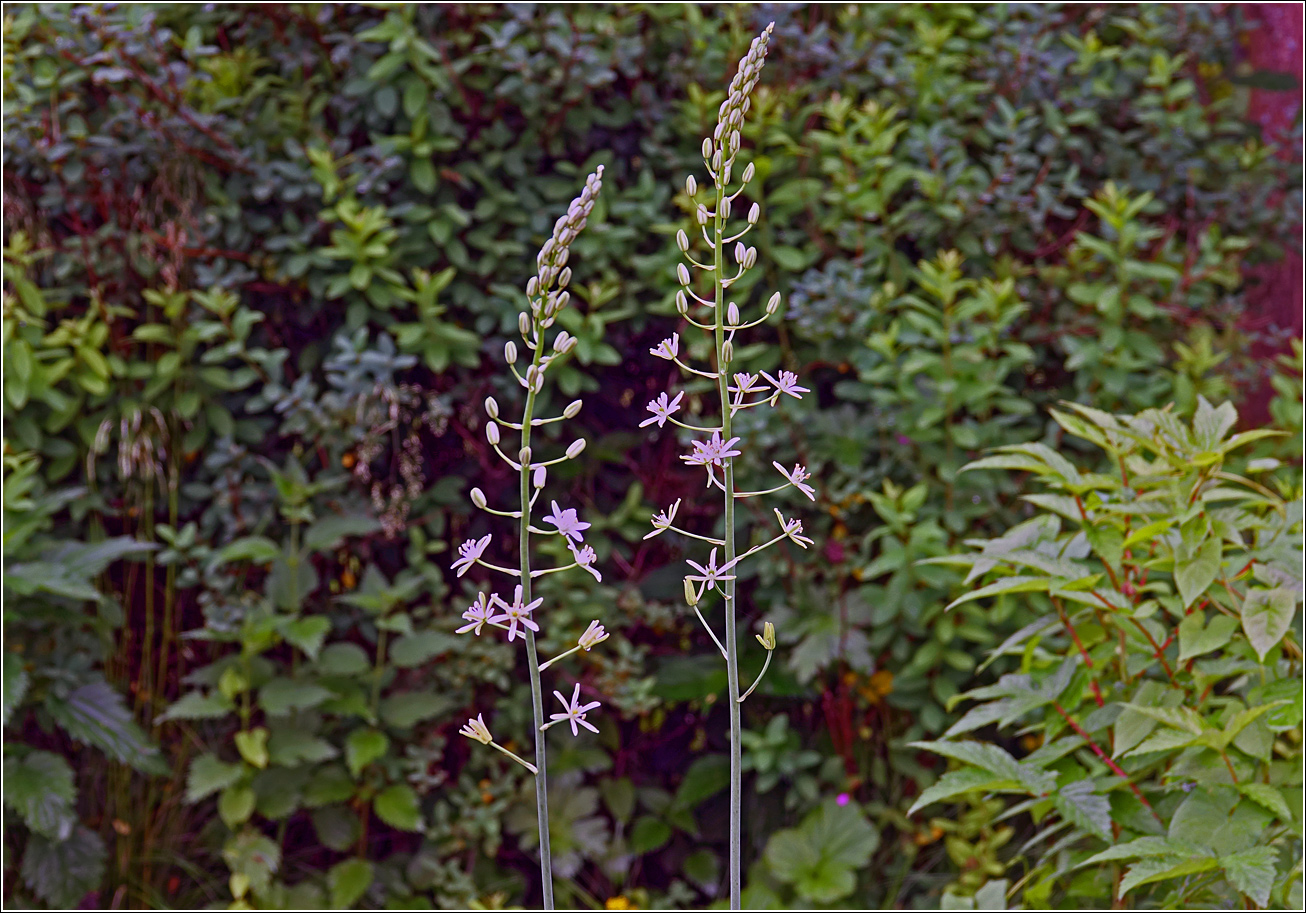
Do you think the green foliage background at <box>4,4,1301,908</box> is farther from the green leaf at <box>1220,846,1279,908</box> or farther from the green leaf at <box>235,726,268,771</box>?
the green leaf at <box>1220,846,1279,908</box>

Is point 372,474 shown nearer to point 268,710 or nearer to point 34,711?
point 268,710

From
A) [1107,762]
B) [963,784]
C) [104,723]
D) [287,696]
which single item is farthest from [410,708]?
[1107,762]

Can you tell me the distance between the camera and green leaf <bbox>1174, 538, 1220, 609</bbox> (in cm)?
125

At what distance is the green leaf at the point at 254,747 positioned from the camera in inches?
79.6

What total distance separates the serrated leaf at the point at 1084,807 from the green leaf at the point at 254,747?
4.87 ft

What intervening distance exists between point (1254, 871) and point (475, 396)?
5.56 feet

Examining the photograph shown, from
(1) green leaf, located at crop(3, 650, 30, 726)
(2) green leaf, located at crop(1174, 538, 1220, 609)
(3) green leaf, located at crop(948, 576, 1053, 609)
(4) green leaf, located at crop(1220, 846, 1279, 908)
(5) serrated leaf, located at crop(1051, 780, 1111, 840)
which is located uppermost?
(2) green leaf, located at crop(1174, 538, 1220, 609)

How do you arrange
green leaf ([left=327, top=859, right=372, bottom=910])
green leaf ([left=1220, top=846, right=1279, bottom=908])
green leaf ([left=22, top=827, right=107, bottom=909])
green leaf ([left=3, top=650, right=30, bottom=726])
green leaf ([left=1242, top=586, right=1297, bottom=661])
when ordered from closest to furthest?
1. green leaf ([left=1220, top=846, right=1279, bottom=908])
2. green leaf ([left=1242, top=586, right=1297, bottom=661])
3. green leaf ([left=3, top=650, right=30, bottom=726])
4. green leaf ([left=22, top=827, right=107, bottom=909])
5. green leaf ([left=327, top=859, right=372, bottom=910])

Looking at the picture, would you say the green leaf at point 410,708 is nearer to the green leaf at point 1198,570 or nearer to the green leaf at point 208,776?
the green leaf at point 208,776

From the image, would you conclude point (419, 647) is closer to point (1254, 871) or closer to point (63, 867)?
point (63, 867)

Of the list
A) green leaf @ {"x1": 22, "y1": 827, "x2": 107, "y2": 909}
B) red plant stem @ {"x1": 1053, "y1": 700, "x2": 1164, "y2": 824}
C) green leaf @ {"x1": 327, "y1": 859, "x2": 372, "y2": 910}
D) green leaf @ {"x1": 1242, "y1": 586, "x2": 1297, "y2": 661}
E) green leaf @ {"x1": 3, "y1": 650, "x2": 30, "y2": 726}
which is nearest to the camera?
green leaf @ {"x1": 1242, "y1": 586, "x2": 1297, "y2": 661}

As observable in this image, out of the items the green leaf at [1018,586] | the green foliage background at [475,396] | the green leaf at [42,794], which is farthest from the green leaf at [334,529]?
the green leaf at [1018,586]

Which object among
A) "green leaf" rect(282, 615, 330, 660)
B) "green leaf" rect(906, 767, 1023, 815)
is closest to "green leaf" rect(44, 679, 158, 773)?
"green leaf" rect(282, 615, 330, 660)

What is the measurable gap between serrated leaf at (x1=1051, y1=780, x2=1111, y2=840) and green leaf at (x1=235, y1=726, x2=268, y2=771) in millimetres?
1485
